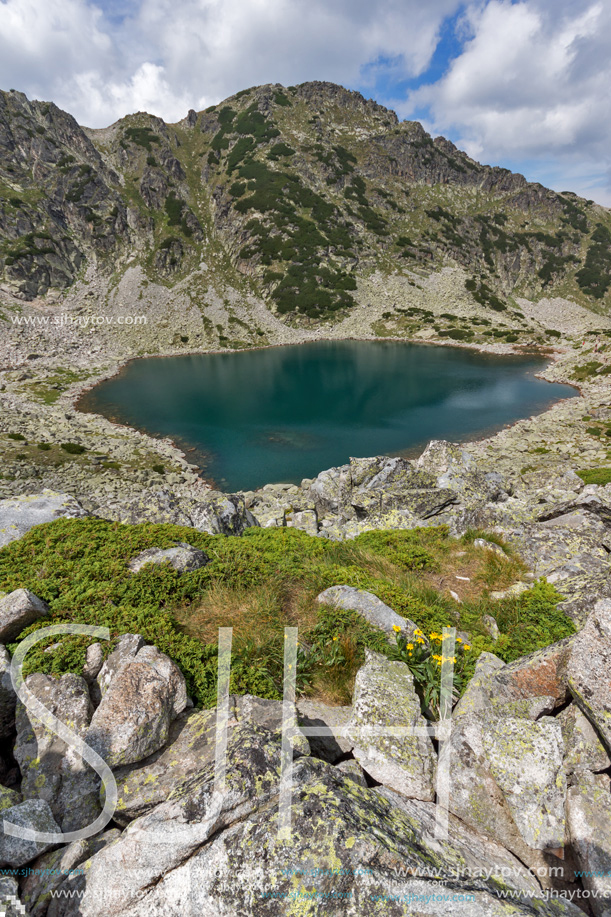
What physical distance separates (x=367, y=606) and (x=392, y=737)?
2524mm

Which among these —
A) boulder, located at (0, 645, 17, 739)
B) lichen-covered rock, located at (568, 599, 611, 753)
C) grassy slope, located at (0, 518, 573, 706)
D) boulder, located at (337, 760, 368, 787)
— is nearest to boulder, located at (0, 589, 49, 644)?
grassy slope, located at (0, 518, 573, 706)

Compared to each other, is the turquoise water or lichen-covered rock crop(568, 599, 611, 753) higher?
lichen-covered rock crop(568, 599, 611, 753)

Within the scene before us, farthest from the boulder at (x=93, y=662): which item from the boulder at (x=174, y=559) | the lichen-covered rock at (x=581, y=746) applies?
the lichen-covered rock at (x=581, y=746)

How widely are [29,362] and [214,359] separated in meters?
31.7

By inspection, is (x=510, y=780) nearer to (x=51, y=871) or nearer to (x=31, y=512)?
(x=51, y=871)

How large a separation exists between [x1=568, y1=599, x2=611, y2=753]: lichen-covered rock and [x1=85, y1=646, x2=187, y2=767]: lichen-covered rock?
5.16m

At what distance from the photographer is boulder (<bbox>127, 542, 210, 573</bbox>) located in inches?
318

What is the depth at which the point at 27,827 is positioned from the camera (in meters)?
3.55

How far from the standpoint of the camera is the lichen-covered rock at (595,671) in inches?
179

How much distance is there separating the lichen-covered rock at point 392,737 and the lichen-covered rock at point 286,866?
0.68 m

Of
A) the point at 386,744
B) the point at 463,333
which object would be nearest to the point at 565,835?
the point at 386,744

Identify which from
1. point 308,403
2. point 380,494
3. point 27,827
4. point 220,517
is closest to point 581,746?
point 27,827

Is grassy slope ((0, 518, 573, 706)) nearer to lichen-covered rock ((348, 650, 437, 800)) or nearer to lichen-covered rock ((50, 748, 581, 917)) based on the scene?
lichen-covered rock ((348, 650, 437, 800))

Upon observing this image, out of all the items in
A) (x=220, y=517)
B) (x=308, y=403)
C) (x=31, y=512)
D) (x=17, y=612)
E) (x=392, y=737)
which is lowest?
(x=308, y=403)
